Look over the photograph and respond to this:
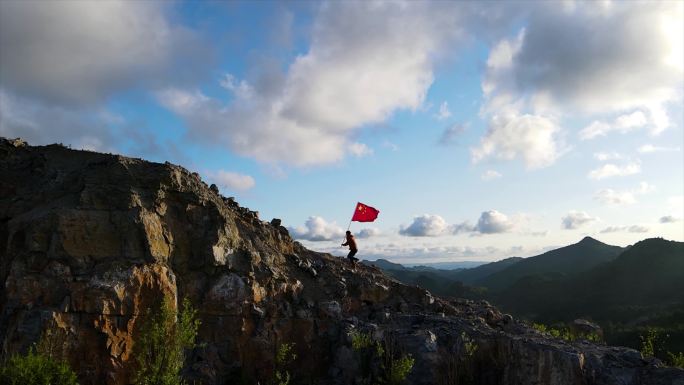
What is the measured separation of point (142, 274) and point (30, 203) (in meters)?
5.39

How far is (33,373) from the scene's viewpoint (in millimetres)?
10977

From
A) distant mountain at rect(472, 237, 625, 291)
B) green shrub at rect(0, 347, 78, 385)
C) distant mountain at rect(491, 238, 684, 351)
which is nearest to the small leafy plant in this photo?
green shrub at rect(0, 347, 78, 385)

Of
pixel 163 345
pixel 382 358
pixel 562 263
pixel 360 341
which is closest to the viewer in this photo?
pixel 163 345

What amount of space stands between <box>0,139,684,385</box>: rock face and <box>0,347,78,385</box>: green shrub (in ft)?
7.91

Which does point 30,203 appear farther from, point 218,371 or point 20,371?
point 218,371

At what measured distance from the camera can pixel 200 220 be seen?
1842 centimetres

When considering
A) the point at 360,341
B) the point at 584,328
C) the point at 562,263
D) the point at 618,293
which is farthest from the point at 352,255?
the point at 562,263

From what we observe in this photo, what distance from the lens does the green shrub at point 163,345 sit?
1267cm

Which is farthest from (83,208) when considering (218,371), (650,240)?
(650,240)

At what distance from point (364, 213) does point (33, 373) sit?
1461 centimetres

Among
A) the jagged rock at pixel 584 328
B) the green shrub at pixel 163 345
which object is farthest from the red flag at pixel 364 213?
the jagged rock at pixel 584 328

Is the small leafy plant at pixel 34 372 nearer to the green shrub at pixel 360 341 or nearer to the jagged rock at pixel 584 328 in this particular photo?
the green shrub at pixel 360 341

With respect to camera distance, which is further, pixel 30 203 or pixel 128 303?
pixel 30 203

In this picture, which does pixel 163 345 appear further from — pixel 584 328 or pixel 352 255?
pixel 584 328
